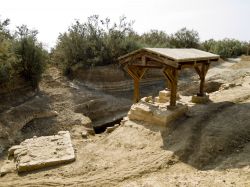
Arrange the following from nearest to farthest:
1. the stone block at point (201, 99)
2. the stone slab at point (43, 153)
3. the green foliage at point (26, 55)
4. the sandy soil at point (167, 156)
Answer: the sandy soil at point (167, 156) → the stone slab at point (43, 153) → the stone block at point (201, 99) → the green foliage at point (26, 55)

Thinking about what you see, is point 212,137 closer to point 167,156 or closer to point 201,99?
point 167,156

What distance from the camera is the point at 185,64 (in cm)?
1034

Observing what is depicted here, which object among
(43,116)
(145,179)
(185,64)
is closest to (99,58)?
(43,116)

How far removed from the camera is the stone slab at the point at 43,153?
29.0 feet

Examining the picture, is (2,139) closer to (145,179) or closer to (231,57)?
(145,179)

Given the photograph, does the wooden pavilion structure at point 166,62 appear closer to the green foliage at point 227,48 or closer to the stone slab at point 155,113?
the stone slab at point 155,113

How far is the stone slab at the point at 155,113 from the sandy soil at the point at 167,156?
0.26 meters

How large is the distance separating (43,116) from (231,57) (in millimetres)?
20797

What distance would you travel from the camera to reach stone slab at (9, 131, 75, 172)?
8.83 metres

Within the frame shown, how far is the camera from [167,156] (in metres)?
8.37

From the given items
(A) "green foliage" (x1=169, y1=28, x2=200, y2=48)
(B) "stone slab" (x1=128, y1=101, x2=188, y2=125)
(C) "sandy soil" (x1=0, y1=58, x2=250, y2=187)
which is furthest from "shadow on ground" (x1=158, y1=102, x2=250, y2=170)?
(A) "green foliage" (x1=169, y1=28, x2=200, y2=48)

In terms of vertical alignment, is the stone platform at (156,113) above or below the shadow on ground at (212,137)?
above

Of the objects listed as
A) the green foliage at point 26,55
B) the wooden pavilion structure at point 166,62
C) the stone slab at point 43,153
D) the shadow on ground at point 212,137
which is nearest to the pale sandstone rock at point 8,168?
the stone slab at point 43,153

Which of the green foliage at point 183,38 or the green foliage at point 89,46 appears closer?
the green foliage at point 89,46
